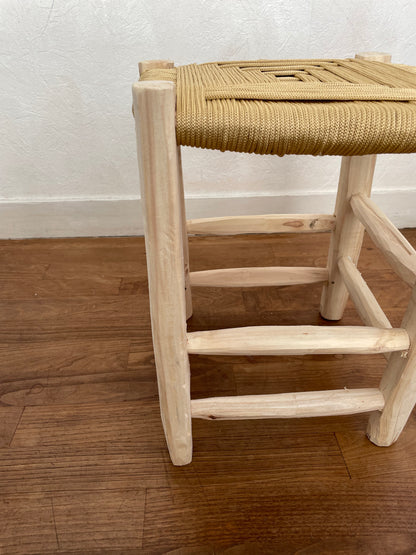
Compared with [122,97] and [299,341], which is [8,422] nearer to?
[299,341]

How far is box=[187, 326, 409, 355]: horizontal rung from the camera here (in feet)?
1.40

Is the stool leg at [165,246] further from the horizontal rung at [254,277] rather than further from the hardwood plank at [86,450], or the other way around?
the horizontal rung at [254,277]

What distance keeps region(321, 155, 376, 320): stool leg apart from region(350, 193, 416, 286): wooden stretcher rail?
0.09ft

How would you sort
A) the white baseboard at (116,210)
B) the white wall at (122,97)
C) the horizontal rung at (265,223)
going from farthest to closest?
the white baseboard at (116,210) < the white wall at (122,97) < the horizontal rung at (265,223)

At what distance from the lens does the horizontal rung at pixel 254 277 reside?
2.25 ft

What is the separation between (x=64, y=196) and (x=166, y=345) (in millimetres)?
715

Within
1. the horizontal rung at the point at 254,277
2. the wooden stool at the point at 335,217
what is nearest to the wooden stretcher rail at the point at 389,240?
the wooden stool at the point at 335,217

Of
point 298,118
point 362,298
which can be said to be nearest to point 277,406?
point 362,298

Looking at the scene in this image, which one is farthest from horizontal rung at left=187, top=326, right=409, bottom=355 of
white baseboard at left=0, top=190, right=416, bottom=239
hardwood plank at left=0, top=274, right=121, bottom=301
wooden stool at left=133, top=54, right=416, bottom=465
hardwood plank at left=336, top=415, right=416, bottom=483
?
white baseboard at left=0, top=190, right=416, bottom=239

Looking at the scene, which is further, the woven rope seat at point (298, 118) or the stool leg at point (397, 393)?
the stool leg at point (397, 393)

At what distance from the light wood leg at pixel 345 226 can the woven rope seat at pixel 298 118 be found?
0.22 meters

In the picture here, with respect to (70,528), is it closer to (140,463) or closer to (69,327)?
(140,463)

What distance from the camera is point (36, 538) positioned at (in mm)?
443

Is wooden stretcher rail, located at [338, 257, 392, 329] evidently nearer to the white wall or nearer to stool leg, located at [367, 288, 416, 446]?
stool leg, located at [367, 288, 416, 446]
